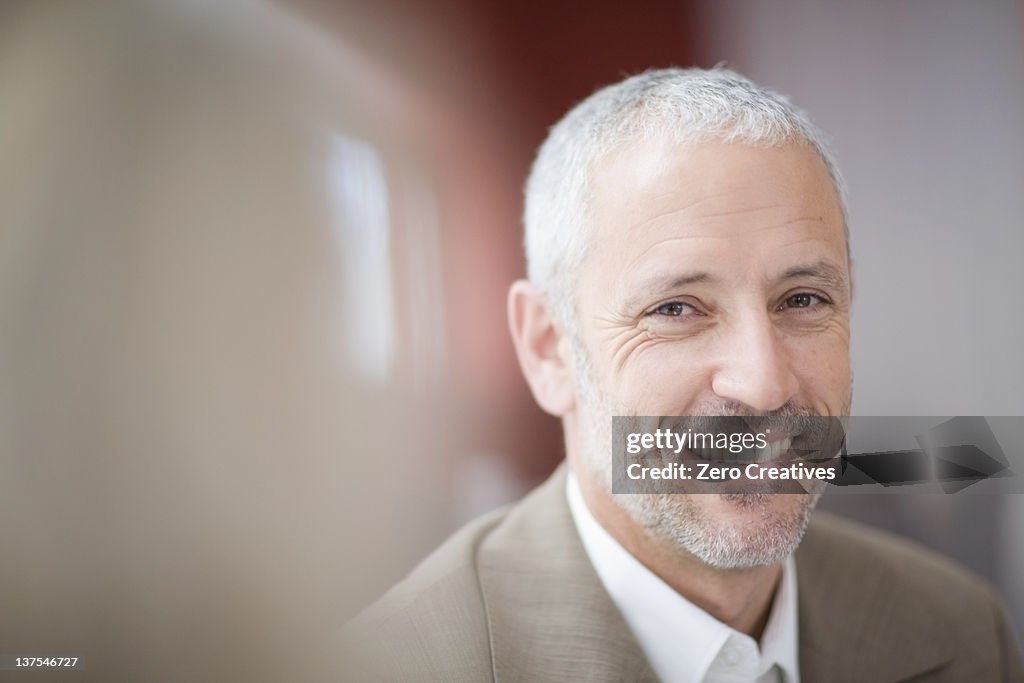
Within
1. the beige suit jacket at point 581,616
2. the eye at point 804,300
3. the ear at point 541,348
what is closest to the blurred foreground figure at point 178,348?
the beige suit jacket at point 581,616

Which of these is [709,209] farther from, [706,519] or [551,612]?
[551,612]

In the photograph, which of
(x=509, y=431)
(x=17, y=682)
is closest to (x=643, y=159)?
(x=509, y=431)

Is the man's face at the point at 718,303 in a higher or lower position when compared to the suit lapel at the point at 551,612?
higher

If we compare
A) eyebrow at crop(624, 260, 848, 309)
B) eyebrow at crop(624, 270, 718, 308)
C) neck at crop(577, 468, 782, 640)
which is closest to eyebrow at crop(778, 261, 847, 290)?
eyebrow at crop(624, 260, 848, 309)

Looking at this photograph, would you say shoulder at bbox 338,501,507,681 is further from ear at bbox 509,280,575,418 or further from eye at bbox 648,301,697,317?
eye at bbox 648,301,697,317

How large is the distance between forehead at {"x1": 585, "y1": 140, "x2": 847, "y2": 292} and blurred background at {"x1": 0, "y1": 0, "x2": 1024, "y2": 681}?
26 centimetres

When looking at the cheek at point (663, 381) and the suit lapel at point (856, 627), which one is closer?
the cheek at point (663, 381)

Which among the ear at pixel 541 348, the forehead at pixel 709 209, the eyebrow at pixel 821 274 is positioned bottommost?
the ear at pixel 541 348

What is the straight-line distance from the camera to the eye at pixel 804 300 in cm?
110

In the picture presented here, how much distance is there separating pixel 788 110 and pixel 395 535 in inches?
33.4

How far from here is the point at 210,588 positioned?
3.99 ft

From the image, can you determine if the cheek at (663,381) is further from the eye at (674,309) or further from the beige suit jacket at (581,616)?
the beige suit jacket at (581,616)

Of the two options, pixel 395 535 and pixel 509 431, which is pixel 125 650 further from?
pixel 509 431

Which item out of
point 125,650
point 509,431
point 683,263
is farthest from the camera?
point 509,431
